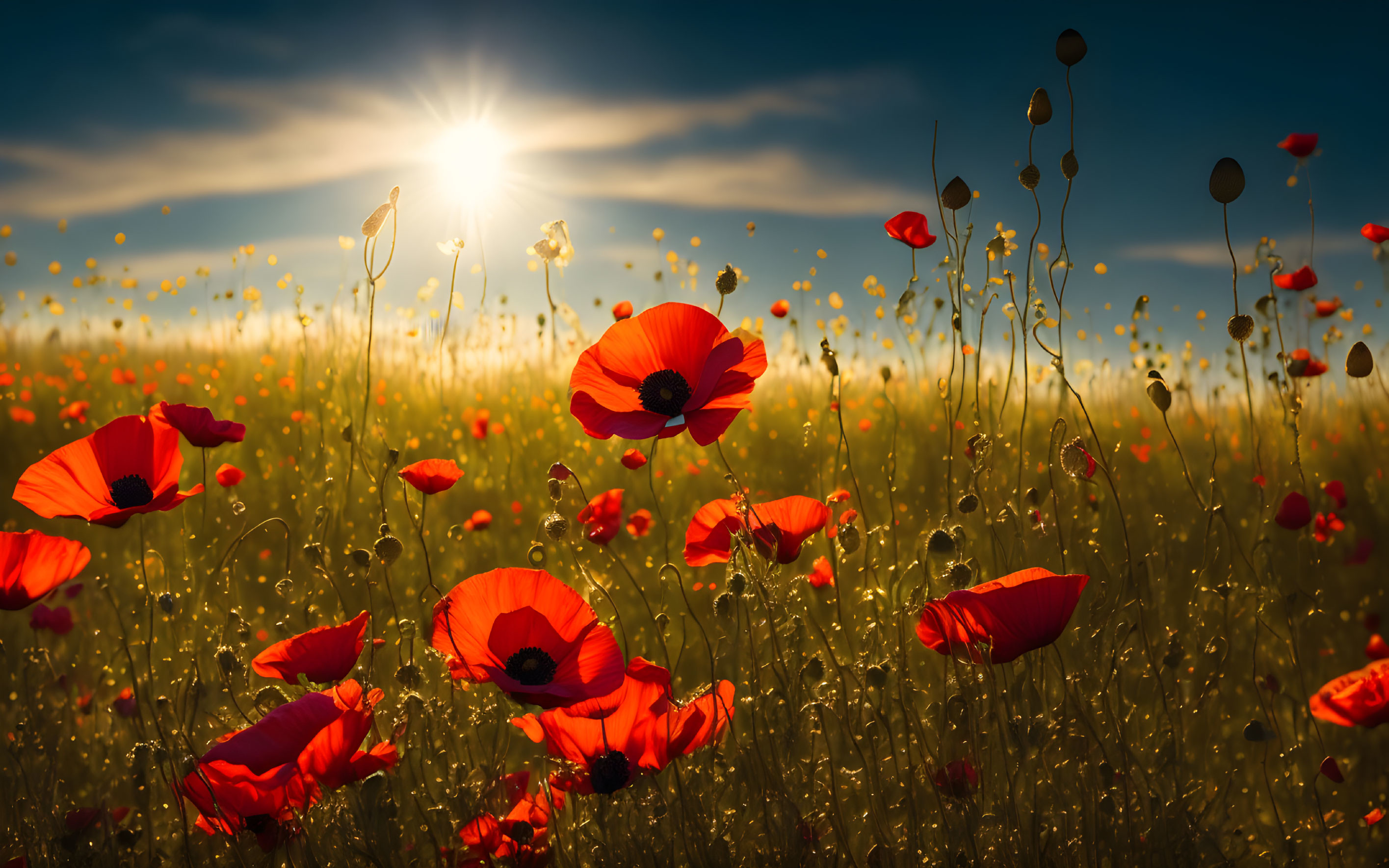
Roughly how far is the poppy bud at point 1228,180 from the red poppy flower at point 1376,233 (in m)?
1.37

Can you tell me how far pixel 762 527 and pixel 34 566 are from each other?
134cm

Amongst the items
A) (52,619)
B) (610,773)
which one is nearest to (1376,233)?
(610,773)

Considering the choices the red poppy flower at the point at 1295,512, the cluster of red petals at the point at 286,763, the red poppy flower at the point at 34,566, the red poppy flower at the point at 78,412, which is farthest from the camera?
the red poppy flower at the point at 78,412

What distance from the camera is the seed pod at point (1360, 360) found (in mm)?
1921

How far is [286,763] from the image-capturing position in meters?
1.21

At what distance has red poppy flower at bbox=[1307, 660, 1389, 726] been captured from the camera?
152 centimetres

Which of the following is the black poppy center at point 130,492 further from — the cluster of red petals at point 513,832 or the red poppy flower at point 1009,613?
the red poppy flower at point 1009,613

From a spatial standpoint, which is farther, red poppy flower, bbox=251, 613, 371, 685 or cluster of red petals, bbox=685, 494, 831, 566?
cluster of red petals, bbox=685, 494, 831, 566

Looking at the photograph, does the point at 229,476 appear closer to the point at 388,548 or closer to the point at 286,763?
the point at 388,548

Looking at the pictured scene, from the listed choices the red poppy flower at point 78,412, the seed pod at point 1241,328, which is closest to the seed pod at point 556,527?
the seed pod at point 1241,328

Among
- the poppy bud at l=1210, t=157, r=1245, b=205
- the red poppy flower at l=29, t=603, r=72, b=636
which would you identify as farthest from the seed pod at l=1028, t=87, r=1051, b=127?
the red poppy flower at l=29, t=603, r=72, b=636

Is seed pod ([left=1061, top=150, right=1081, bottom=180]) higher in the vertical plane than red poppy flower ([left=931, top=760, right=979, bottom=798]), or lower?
higher

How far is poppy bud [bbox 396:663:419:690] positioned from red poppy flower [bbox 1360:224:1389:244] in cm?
300

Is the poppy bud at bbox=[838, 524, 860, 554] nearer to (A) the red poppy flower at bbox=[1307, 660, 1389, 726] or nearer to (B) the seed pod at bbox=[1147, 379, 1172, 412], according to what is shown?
(B) the seed pod at bbox=[1147, 379, 1172, 412]
